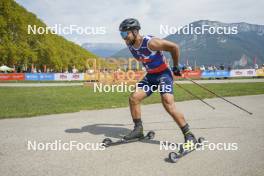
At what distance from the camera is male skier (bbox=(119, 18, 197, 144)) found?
555cm

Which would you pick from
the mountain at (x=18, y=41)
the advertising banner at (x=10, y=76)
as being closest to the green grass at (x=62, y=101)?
the advertising banner at (x=10, y=76)

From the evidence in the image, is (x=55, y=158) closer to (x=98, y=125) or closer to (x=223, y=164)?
(x=223, y=164)

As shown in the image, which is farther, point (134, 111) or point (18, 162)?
point (134, 111)

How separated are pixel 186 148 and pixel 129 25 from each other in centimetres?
221

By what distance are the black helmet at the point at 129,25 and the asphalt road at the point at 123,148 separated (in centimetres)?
202

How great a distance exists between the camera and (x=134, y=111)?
636 cm

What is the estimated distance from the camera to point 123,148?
573 cm

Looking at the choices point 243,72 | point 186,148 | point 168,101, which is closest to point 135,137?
point 168,101

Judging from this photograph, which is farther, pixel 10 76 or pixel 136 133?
pixel 10 76

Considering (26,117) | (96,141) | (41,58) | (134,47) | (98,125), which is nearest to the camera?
(134,47)

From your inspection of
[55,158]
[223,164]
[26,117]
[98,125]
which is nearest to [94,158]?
[55,158]

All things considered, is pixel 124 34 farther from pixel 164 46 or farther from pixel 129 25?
pixel 164 46

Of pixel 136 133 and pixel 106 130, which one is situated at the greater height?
pixel 136 133

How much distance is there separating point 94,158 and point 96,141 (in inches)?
49.6
